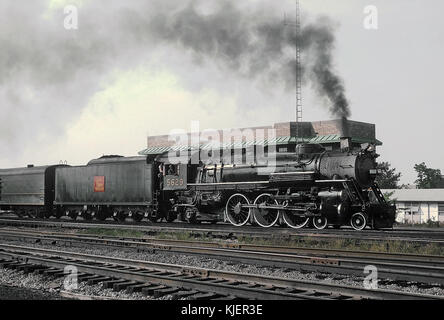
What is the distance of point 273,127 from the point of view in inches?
1764

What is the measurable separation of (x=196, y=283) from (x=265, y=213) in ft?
36.4

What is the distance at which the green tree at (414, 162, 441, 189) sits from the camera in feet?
295

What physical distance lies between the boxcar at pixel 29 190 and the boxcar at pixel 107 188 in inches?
34.3

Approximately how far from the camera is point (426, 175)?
9219 centimetres

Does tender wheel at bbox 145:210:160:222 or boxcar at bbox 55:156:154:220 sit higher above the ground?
boxcar at bbox 55:156:154:220

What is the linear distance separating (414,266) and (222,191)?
11.6 m

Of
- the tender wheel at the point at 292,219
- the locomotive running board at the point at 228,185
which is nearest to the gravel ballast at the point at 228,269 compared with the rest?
the tender wheel at the point at 292,219

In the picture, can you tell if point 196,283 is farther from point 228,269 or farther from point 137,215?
point 137,215

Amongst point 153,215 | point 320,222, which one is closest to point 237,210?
point 320,222

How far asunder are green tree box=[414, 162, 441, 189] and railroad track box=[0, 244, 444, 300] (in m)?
88.3

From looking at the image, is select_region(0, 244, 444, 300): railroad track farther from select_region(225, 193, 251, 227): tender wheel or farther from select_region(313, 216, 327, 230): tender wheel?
select_region(225, 193, 251, 227): tender wheel

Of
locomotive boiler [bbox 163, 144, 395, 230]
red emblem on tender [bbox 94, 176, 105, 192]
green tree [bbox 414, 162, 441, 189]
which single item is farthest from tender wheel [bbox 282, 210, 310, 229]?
green tree [bbox 414, 162, 441, 189]

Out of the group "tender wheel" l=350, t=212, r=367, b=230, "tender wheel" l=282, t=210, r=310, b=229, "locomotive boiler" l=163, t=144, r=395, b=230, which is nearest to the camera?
"tender wheel" l=350, t=212, r=367, b=230
